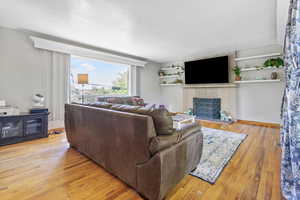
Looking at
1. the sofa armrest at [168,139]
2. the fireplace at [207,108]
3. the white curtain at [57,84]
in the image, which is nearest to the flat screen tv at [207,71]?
the fireplace at [207,108]

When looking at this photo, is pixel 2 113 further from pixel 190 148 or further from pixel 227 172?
pixel 227 172

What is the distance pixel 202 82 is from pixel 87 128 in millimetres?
4392

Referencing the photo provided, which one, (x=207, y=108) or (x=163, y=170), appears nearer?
(x=163, y=170)

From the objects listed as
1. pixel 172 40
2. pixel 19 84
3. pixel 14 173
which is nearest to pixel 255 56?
pixel 172 40

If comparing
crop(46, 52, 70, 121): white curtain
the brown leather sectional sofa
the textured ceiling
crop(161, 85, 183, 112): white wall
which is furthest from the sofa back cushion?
crop(161, 85, 183, 112): white wall

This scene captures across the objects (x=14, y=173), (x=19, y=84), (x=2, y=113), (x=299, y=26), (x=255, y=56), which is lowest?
(x=14, y=173)

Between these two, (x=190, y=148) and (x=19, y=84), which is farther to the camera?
(x=19, y=84)

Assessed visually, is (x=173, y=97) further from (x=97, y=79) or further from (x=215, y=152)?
(x=215, y=152)

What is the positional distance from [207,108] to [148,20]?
12.3 ft

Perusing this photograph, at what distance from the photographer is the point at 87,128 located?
2008mm

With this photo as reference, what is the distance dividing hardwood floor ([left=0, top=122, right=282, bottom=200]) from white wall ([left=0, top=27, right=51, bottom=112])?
122 cm

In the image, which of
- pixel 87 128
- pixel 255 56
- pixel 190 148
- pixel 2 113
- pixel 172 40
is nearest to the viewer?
Result: pixel 190 148

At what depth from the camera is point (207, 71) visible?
16.3 feet

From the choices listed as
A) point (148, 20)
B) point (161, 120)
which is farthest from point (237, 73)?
point (161, 120)
